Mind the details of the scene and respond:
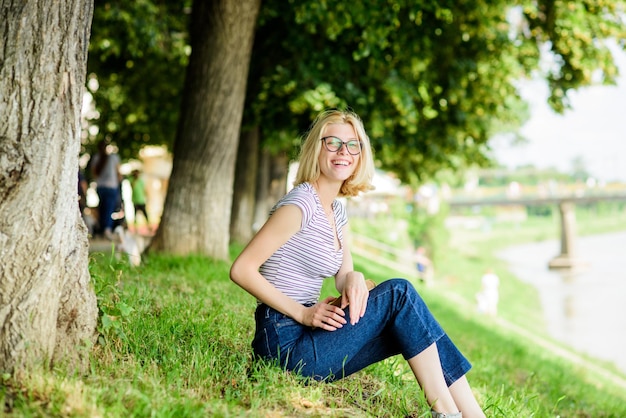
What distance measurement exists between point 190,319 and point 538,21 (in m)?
10.1

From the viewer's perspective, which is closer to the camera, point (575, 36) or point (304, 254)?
point (304, 254)

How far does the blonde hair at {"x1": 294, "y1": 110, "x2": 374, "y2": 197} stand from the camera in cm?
392

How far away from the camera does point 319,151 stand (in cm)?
393

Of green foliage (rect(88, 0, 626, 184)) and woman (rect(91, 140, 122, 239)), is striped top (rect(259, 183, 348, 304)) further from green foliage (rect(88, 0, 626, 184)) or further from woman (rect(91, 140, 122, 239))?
woman (rect(91, 140, 122, 239))

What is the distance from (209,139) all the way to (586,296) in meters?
32.4

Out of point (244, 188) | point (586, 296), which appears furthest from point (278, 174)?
point (586, 296)

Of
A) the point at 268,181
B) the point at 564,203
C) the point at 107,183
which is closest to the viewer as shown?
the point at 107,183

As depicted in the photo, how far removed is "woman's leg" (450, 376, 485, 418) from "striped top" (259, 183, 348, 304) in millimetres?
812

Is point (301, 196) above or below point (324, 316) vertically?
above

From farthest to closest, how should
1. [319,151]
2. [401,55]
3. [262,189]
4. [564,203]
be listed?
[564,203] < [262,189] < [401,55] < [319,151]

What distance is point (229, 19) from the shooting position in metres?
8.62

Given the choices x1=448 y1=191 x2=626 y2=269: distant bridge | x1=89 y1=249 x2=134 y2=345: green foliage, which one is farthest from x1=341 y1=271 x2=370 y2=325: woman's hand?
x1=448 y1=191 x2=626 y2=269: distant bridge

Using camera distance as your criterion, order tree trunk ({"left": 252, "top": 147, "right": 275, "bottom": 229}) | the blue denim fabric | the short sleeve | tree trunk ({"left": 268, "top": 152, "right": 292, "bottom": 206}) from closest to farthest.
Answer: the short sleeve → the blue denim fabric → tree trunk ({"left": 252, "top": 147, "right": 275, "bottom": 229}) → tree trunk ({"left": 268, "top": 152, "right": 292, "bottom": 206})

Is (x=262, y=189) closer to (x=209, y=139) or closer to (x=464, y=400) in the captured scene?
(x=209, y=139)
